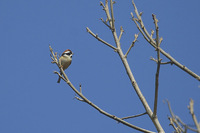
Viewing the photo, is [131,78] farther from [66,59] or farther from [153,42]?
[66,59]

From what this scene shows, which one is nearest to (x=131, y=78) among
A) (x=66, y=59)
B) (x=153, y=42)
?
(x=153, y=42)

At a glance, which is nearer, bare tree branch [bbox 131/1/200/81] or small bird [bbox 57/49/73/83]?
bare tree branch [bbox 131/1/200/81]

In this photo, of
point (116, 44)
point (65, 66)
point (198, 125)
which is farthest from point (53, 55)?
point (65, 66)

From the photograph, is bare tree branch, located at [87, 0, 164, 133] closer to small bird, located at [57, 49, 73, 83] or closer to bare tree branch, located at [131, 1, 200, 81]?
bare tree branch, located at [131, 1, 200, 81]

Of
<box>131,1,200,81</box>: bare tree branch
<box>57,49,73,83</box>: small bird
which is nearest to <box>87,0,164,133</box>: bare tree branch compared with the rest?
<box>131,1,200,81</box>: bare tree branch

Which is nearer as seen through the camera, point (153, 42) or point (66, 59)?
point (153, 42)

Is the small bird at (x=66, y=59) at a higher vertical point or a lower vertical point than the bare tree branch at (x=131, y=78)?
higher

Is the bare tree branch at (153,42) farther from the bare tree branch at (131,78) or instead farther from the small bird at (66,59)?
the small bird at (66,59)

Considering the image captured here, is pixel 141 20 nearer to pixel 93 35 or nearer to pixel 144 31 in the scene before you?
pixel 144 31

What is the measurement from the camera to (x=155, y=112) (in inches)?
118

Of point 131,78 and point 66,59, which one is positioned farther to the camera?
point 66,59

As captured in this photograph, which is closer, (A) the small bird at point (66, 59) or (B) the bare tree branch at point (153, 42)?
(B) the bare tree branch at point (153, 42)

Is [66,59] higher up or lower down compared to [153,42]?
higher up

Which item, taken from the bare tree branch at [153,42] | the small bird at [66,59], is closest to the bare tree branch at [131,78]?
the bare tree branch at [153,42]
